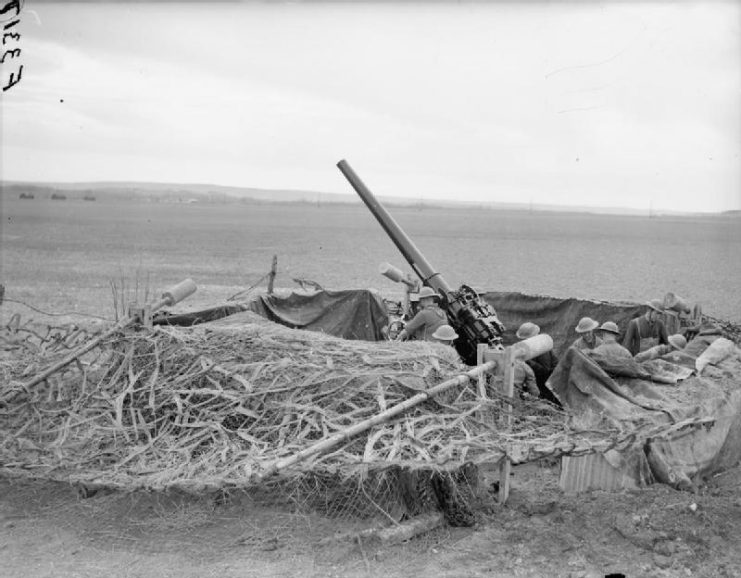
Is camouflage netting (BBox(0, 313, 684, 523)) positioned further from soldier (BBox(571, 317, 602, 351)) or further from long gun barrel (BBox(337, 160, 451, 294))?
soldier (BBox(571, 317, 602, 351))

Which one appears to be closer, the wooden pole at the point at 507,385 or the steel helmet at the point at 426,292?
the wooden pole at the point at 507,385

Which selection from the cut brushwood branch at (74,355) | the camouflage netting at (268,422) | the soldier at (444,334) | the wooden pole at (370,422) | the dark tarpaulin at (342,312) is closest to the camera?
the wooden pole at (370,422)

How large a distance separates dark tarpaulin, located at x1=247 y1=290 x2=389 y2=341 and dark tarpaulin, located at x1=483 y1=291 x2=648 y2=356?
175 centimetres

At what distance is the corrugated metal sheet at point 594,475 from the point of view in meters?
7.04

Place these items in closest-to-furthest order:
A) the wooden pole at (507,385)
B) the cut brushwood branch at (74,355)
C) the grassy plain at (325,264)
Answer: the wooden pole at (507,385) → the cut brushwood branch at (74,355) → the grassy plain at (325,264)

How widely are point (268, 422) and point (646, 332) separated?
21.9 ft

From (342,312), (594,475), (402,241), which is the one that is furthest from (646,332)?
(594,475)

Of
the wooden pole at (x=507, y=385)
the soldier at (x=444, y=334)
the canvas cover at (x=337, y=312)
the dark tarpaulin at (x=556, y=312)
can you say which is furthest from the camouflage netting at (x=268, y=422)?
the dark tarpaulin at (x=556, y=312)

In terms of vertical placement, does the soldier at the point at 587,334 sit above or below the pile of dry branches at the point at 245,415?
above

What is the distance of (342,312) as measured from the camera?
11977 millimetres

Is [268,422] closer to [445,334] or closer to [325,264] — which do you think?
[445,334]

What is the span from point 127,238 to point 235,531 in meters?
46.4

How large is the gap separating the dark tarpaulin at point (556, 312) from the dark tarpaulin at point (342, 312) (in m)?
1.75

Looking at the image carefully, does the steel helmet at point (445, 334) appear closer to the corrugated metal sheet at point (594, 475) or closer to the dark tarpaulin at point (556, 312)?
the corrugated metal sheet at point (594, 475)
